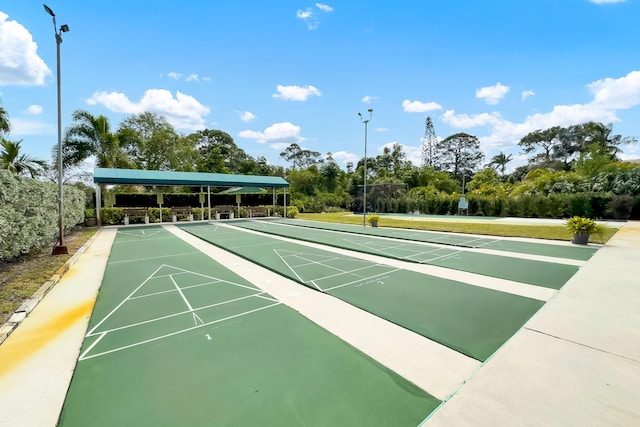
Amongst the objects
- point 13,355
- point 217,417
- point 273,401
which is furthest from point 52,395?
point 273,401

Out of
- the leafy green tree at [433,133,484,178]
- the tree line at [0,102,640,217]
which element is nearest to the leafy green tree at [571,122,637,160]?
the tree line at [0,102,640,217]

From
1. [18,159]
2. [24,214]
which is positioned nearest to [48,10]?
[24,214]

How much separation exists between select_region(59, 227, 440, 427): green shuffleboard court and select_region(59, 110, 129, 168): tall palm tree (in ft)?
68.9

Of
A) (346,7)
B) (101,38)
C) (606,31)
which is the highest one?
(346,7)

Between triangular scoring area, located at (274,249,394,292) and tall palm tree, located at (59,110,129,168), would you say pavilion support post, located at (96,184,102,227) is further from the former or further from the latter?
triangular scoring area, located at (274,249,394,292)

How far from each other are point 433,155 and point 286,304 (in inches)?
1965

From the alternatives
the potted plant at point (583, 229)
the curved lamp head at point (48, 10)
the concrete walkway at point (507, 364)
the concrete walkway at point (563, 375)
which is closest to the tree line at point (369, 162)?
the curved lamp head at point (48, 10)

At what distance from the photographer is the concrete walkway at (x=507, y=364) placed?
192 centimetres

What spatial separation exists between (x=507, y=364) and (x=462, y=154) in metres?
51.2

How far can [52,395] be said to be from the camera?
86.9 inches

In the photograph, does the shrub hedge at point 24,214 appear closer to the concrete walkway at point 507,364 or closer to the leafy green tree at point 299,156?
→ the concrete walkway at point 507,364

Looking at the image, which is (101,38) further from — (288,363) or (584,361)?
(584,361)

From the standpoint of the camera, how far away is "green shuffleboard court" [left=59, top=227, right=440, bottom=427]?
1.96 metres

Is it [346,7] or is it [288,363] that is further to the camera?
[346,7]
